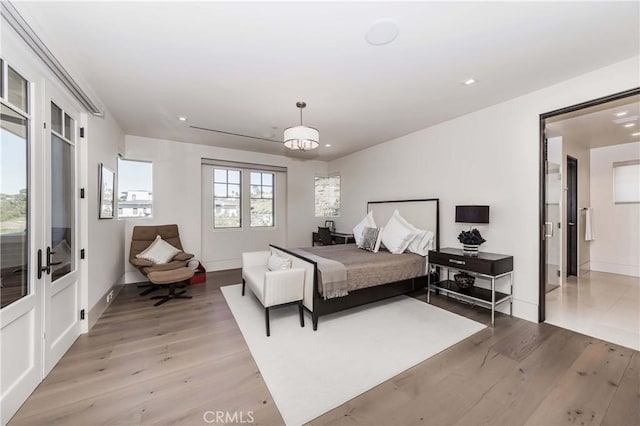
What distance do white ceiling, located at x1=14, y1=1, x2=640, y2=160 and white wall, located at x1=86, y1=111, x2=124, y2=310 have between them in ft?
1.44

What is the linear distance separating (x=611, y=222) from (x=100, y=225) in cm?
871

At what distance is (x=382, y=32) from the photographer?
1964 mm

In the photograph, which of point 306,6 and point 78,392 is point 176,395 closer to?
point 78,392

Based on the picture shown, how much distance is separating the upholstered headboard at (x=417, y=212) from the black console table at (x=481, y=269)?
58cm

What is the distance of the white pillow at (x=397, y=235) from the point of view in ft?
12.9

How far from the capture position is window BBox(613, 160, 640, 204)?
4703mm

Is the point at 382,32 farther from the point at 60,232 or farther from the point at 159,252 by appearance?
the point at 159,252

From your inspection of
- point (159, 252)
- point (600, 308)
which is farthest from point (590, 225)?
point (159, 252)

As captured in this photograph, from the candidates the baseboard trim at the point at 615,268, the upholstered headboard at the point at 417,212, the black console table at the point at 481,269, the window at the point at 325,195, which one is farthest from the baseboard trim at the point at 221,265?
the baseboard trim at the point at 615,268

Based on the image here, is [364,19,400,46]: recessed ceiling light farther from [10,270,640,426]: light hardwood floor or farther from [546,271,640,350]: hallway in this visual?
[546,271,640,350]: hallway

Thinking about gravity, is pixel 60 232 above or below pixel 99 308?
above

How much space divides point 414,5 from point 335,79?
1076 millimetres

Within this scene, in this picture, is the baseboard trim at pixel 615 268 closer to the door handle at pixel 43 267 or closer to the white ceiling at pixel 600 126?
the white ceiling at pixel 600 126
